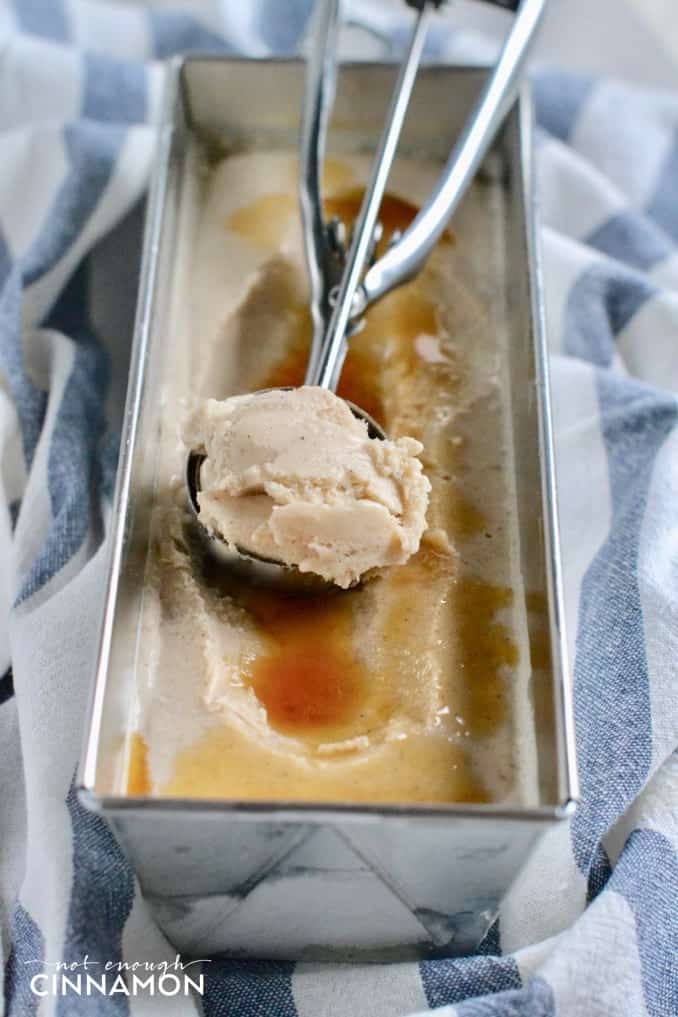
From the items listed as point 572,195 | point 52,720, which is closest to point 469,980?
point 52,720

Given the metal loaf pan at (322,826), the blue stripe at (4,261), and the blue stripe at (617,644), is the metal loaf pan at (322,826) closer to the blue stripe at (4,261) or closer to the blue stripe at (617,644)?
the blue stripe at (617,644)

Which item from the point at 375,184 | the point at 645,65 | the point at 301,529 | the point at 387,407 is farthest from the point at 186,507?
the point at 645,65

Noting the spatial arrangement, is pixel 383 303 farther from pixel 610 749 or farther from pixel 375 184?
pixel 610 749

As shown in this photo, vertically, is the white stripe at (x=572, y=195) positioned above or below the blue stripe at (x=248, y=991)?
above

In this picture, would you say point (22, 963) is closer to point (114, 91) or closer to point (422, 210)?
point (422, 210)

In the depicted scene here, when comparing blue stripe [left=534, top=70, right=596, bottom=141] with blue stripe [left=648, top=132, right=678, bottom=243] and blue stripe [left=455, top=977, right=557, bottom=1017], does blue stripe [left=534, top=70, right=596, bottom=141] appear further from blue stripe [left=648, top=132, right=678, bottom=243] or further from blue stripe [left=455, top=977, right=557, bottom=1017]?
blue stripe [left=455, top=977, right=557, bottom=1017]

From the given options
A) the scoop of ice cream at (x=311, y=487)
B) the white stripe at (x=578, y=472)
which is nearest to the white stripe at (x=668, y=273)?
the white stripe at (x=578, y=472)
